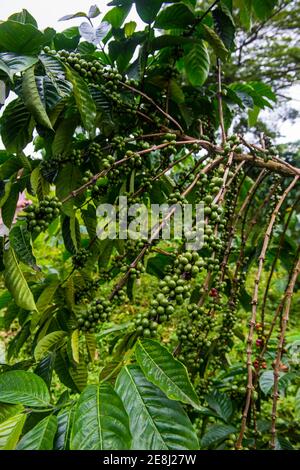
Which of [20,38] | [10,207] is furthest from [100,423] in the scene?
[20,38]

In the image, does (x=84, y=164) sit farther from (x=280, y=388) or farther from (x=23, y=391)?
(x=280, y=388)

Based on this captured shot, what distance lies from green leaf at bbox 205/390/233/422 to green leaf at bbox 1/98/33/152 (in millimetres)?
1025

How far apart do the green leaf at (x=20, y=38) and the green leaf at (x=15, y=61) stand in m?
0.02

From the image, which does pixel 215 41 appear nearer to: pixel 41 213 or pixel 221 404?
pixel 41 213

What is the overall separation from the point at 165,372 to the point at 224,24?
101 centimetres

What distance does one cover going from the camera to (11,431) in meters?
0.50

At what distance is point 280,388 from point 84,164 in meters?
0.92

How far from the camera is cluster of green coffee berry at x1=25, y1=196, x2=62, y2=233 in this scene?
70cm

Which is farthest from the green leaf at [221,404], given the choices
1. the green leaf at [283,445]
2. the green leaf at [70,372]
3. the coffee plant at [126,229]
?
the green leaf at [70,372]

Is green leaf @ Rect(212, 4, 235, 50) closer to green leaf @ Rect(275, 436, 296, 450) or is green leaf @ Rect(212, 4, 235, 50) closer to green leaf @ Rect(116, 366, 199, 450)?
green leaf @ Rect(116, 366, 199, 450)

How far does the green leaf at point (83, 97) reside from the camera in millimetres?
762

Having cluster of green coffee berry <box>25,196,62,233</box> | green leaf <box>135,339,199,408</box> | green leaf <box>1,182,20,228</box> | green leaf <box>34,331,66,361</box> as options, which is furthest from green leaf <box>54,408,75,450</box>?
green leaf <box>1,182,20,228</box>

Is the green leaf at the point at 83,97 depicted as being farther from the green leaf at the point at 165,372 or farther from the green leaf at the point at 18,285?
the green leaf at the point at 165,372

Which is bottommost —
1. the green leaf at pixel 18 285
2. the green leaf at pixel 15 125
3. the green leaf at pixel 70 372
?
the green leaf at pixel 70 372
